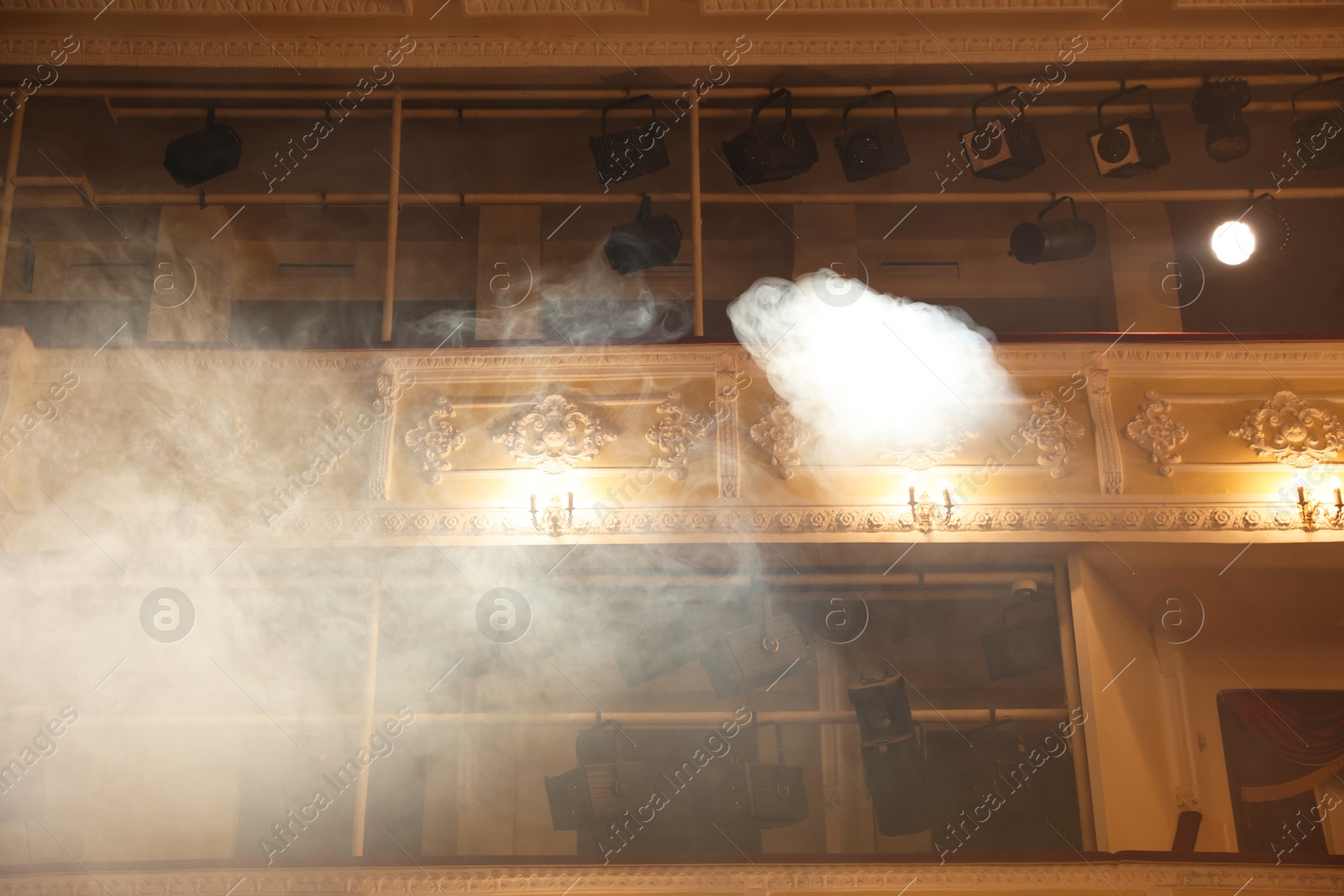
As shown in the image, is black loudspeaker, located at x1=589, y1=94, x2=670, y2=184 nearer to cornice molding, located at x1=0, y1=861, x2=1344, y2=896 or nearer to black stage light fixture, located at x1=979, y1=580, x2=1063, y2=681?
black stage light fixture, located at x1=979, y1=580, x2=1063, y2=681

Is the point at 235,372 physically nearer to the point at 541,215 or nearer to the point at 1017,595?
the point at 541,215

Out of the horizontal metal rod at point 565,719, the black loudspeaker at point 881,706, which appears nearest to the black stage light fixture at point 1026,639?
the horizontal metal rod at point 565,719

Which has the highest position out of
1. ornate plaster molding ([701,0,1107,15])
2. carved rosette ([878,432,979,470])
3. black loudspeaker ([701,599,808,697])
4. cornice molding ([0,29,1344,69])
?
ornate plaster molding ([701,0,1107,15])

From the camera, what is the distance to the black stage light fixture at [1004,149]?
215 inches

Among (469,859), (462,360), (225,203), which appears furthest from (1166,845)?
(225,203)

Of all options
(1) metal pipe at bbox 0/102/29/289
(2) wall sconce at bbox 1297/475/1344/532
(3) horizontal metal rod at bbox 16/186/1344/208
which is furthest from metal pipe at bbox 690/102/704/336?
(1) metal pipe at bbox 0/102/29/289

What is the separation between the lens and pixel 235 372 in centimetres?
469

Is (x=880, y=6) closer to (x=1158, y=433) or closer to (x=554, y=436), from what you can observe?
(x=1158, y=433)

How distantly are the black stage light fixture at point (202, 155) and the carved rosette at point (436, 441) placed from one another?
2.03 m

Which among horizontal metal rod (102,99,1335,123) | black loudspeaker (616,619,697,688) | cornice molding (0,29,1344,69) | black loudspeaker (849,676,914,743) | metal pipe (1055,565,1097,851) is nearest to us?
metal pipe (1055,565,1097,851)

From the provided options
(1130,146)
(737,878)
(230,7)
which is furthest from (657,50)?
(737,878)

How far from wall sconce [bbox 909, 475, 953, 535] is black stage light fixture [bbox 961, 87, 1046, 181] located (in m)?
1.97

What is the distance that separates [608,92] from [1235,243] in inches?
131

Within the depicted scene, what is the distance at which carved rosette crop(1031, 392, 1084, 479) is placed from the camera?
458 centimetres
